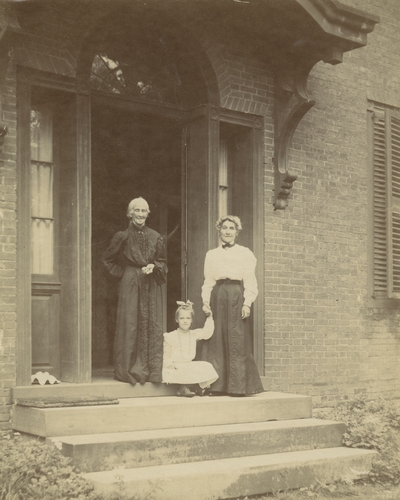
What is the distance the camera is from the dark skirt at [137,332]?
8.00 metres

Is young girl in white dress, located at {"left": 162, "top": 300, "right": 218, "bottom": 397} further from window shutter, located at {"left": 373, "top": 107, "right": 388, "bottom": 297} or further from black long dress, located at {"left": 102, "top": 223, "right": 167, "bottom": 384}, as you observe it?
window shutter, located at {"left": 373, "top": 107, "right": 388, "bottom": 297}

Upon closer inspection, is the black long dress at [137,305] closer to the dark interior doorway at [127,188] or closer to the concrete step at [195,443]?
the concrete step at [195,443]

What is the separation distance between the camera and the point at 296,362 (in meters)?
9.70

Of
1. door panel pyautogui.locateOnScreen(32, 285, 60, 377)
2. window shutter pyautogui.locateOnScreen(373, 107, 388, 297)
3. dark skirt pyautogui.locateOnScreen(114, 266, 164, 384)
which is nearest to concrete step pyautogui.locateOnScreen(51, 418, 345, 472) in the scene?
dark skirt pyautogui.locateOnScreen(114, 266, 164, 384)

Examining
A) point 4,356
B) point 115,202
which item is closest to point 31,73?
point 4,356

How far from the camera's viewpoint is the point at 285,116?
31.2ft

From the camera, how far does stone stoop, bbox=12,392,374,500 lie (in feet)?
20.6

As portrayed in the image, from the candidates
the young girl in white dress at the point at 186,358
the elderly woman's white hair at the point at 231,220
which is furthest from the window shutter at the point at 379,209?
the young girl in white dress at the point at 186,358

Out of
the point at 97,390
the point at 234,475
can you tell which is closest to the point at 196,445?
the point at 234,475

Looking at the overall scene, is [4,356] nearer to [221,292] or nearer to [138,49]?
[221,292]

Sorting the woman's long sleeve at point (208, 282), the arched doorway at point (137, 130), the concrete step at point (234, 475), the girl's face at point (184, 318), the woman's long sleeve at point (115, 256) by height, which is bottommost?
the concrete step at point (234, 475)

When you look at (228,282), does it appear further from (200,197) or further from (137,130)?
(137,130)

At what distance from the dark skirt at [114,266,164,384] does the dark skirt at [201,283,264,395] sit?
1.85 feet

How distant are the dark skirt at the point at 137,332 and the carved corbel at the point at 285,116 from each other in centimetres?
226
